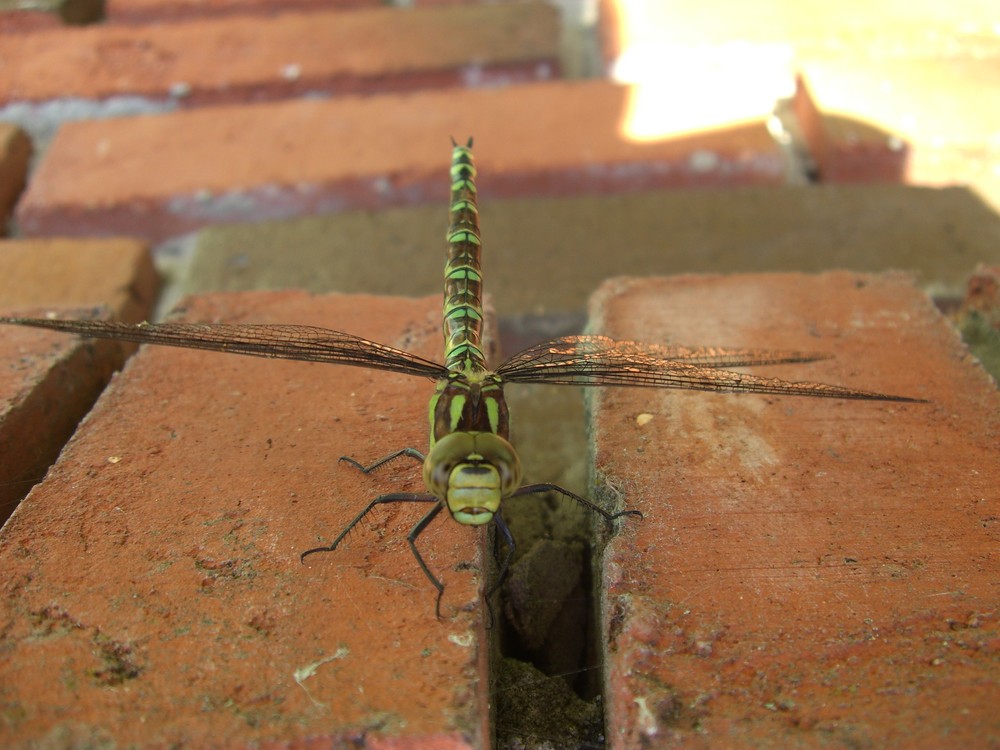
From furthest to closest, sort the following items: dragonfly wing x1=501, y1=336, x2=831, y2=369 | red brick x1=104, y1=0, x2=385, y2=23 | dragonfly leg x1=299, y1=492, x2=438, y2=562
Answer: red brick x1=104, y1=0, x2=385, y2=23 → dragonfly wing x1=501, y1=336, x2=831, y2=369 → dragonfly leg x1=299, y1=492, x2=438, y2=562

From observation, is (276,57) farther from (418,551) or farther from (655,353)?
(418,551)

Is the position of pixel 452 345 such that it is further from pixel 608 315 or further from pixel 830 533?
pixel 830 533

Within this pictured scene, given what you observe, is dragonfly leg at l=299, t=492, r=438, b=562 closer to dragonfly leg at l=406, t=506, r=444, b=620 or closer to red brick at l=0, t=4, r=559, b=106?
dragonfly leg at l=406, t=506, r=444, b=620

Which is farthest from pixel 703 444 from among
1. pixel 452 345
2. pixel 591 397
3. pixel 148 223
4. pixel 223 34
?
pixel 223 34

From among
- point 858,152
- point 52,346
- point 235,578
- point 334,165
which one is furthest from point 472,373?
point 858,152

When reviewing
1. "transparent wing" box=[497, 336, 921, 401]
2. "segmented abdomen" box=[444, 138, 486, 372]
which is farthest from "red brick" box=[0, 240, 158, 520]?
"transparent wing" box=[497, 336, 921, 401]

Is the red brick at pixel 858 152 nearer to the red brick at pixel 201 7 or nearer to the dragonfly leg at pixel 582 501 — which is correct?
the dragonfly leg at pixel 582 501
